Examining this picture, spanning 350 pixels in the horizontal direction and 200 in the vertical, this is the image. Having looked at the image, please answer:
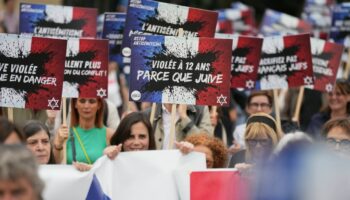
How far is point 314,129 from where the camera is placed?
12.8 meters

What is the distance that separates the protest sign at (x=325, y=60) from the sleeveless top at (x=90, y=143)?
3214mm

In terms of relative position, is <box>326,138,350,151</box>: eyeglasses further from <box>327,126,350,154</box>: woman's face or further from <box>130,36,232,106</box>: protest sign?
<box>130,36,232,106</box>: protest sign

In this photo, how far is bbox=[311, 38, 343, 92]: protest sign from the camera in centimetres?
1330

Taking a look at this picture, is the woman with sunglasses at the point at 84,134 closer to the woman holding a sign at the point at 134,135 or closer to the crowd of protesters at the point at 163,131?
the crowd of protesters at the point at 163,131

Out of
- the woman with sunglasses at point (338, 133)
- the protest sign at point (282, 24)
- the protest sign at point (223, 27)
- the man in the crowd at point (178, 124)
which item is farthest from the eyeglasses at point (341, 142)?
the protest sign at point (282, 24)

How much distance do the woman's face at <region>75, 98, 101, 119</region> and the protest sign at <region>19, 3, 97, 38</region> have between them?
56.3 inches

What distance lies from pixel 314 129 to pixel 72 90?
3.09 meters

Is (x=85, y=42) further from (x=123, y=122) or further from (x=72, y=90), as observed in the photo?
(x=123, y=122)

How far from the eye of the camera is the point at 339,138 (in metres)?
9.39

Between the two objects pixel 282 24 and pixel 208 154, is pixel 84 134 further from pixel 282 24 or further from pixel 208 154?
pixel 282 24

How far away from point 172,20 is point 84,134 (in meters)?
1.22

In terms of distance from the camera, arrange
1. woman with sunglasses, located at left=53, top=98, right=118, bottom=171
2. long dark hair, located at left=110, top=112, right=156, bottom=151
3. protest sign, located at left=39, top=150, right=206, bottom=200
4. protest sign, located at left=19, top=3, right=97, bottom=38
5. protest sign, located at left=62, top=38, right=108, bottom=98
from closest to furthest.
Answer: protest sign, located at left=39, top=150, right=206, bottom=200 → long dark hair, located at left=110, top=112, right=156, bottom=151 → woman with sunglasses, located at left=53, top=98, right=118, bottom=171 → protest sign, located at left=62, top=38, right=108, bottom=98 → protest sign, located at left=19, top=3, right=97, bottom=38

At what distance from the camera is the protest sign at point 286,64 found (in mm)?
12242

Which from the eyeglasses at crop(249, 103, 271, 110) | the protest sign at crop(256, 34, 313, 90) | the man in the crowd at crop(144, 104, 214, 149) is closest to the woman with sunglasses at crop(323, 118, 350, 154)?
the man in the crowd at crop(144, 104, 214, 149)
